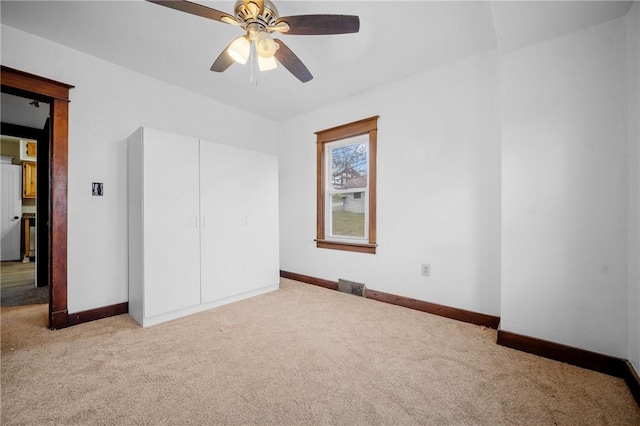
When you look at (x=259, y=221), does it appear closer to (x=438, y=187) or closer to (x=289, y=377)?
(x=289, y=377)

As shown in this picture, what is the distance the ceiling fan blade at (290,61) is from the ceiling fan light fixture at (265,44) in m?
0.10

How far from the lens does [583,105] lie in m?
1.77

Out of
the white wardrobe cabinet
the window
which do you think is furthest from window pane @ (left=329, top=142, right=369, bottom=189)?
the white wardrobe cabinet

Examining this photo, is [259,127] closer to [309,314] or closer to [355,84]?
[355,84]

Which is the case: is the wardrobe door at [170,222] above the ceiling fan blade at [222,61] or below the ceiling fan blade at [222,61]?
below

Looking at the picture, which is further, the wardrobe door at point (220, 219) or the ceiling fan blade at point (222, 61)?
the wardrobe door at point (220, 219)

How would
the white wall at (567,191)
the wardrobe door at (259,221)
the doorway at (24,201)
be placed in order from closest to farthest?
1. the white wall at (567,191)
2. the wardrobe door at (259,221)
3. the doorway at (24,201)

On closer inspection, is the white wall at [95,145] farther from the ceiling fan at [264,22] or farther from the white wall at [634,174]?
the white wall at [634,174]

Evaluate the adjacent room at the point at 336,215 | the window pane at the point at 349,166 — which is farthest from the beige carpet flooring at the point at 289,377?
the window pane at the point at 349,166

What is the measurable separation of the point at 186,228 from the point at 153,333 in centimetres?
95

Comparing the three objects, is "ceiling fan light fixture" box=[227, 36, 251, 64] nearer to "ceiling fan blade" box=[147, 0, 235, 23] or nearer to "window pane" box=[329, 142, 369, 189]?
"ceiling fan blade" box=[147, 0, 235, 23]

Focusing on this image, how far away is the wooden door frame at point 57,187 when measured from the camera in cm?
228

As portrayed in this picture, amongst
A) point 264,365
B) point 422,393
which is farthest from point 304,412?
point 422,393

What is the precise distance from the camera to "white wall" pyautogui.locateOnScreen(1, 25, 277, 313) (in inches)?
91.3
